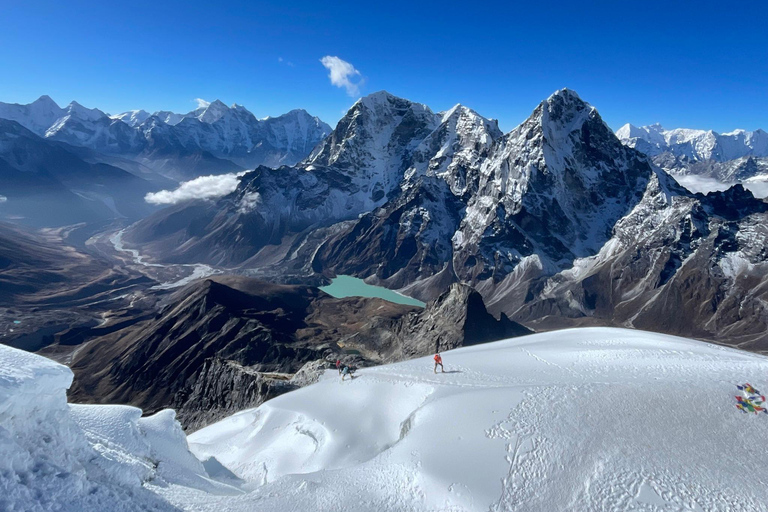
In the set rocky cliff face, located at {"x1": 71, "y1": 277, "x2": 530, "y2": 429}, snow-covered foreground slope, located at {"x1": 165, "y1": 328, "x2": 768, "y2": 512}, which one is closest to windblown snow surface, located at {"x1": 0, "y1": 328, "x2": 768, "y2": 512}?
snow-covered foreground slope, located at {"x1": 165, "y1": 328, "x2": 768, "y2": 512}

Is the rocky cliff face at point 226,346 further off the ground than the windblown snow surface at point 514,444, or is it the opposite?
the windblown snow surface at point 514,444

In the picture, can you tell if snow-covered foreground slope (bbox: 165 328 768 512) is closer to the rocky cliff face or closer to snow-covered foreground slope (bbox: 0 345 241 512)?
snow-covered foreground slope (bbox: 0 345 241 512)

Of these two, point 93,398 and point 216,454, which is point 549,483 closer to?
point 216,454

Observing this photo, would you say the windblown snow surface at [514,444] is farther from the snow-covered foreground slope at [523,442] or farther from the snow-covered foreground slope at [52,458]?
the snow-covered foreground slope at [52,458]

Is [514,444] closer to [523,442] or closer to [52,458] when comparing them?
[523,442]

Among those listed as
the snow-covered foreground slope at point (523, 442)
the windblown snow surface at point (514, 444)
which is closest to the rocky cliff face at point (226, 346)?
the windblown snow surface at point (514, 444)

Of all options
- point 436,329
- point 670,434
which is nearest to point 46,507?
point 670,434
